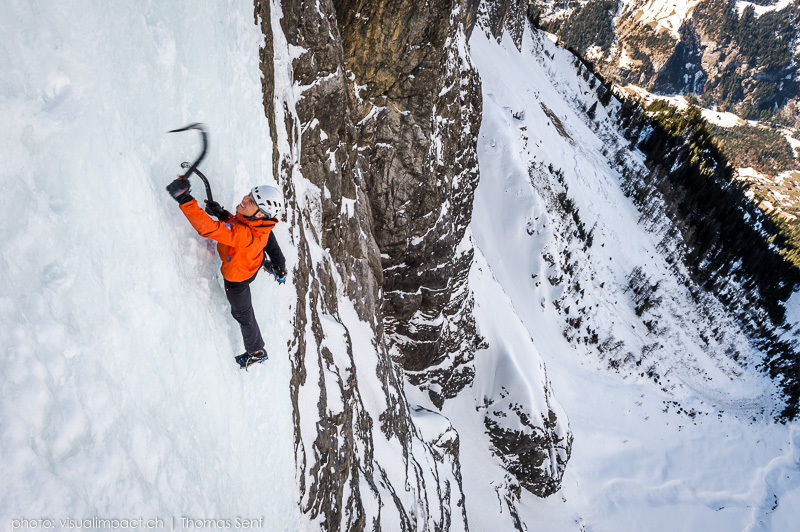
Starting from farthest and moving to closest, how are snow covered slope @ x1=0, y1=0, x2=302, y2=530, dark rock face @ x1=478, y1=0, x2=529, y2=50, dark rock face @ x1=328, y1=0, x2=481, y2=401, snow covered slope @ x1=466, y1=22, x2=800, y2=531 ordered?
dark rock face @ x1=478, y1=0, x2=529, y2=50, snow covered slope @ x1=466, y1=22, x2=800, y2=531, dark rock face @ x1=328, y1=0, x2=481, y2=401, snow covered slope @ x1=0, y1=0, x2=302, y2=530

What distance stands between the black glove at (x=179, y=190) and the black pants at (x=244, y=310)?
4.09ft

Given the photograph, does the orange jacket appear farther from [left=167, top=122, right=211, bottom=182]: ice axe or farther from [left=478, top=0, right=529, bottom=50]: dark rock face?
[left=478, top=0, right=529, bottom=50]: dark rock face

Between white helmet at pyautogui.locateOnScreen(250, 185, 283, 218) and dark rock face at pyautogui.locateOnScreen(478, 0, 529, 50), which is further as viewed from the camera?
dark rock face at pyautogui.locateOnScreen(478, 0, 529, 50)

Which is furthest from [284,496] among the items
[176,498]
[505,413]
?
[505,413]

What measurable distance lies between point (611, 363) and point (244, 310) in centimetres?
3273

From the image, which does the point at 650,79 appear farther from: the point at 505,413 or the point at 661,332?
the point at 505,413

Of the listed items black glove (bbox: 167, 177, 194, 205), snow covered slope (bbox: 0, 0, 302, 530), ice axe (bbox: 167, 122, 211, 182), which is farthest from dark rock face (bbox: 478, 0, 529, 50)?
black glove (bbox: 167, 177, 194, 205)

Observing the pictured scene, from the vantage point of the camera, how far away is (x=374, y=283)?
1270cm

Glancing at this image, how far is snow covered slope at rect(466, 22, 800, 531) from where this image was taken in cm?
2568

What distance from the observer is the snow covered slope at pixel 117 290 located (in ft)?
9.23

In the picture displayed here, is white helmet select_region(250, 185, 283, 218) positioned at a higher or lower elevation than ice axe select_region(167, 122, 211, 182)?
lower

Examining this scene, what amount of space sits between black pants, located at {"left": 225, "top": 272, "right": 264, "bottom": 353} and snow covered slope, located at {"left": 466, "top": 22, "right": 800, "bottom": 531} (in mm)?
16658

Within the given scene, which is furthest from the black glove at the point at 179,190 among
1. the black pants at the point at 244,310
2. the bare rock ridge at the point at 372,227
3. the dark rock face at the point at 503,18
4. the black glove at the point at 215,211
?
the dark rock face at the point at 503,18

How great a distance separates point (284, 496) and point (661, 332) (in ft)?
134
